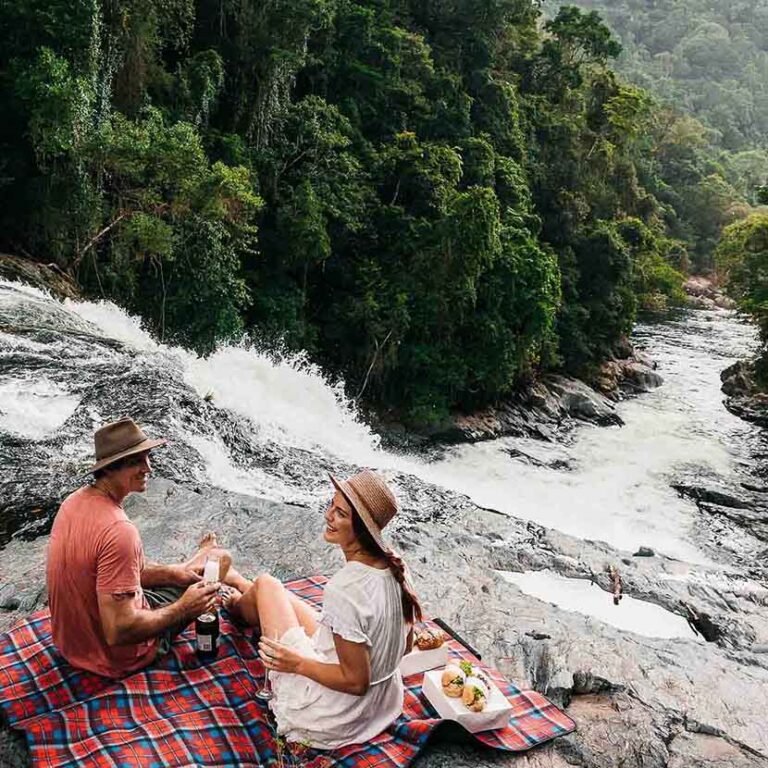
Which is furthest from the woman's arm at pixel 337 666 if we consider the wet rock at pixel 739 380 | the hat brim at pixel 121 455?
the wet rock at pixel 739 380

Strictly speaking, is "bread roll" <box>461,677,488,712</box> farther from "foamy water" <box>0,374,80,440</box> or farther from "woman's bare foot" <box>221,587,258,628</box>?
"foamy water" <box>0,374,80,440</box>

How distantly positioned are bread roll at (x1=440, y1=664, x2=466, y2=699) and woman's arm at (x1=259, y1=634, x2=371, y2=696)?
46cm

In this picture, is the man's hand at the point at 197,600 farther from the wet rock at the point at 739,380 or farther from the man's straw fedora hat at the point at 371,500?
the wet rock at the point at 739,380

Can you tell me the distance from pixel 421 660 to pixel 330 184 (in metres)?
15.6

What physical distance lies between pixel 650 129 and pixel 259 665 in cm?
5287

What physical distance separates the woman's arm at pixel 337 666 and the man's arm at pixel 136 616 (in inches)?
17.4

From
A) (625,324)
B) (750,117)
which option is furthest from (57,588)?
(750,117)

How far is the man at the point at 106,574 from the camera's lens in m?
2.62

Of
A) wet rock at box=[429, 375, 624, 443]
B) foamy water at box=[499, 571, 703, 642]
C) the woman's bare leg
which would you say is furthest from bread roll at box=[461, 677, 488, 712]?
wet rock at box=[429, 375, 624, 443]

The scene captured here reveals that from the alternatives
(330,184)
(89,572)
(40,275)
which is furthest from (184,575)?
(330,184)

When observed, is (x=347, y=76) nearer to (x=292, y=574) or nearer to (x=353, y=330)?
(x=353, y=330)

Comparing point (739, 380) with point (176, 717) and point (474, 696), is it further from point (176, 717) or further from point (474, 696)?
point (176, 717)

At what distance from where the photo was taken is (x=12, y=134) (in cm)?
1252

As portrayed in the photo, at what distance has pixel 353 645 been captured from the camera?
96.3 inches
